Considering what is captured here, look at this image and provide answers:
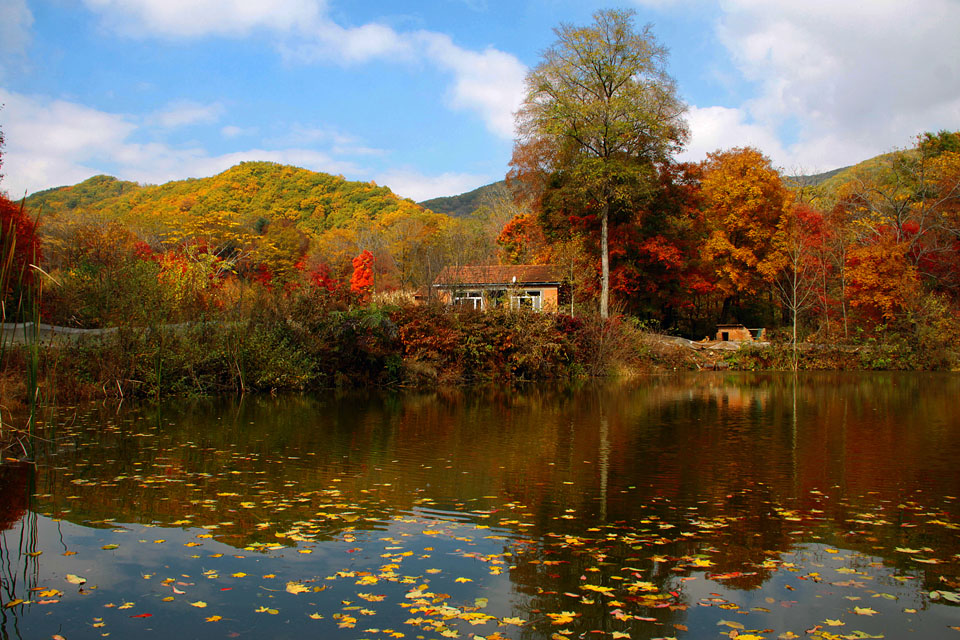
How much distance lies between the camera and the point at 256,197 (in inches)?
2960

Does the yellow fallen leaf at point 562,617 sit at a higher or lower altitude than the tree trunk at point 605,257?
lower

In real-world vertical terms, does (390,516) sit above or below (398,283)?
below

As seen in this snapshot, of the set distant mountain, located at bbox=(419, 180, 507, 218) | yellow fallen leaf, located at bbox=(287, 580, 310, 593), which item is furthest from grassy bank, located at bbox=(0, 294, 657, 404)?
distant mountain, located at bbox=(419, 180, 507, 218)

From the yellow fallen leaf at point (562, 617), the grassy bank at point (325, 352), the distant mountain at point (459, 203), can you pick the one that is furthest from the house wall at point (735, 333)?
the distant mountain at point (459, 203)

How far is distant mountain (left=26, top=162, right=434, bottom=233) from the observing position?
6794 centimetres

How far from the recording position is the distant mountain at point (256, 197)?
67.9m

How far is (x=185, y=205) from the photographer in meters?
66.7

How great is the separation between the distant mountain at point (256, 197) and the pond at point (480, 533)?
57.9 meters

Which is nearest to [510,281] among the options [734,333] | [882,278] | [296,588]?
[734,333]

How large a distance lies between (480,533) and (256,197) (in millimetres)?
74137

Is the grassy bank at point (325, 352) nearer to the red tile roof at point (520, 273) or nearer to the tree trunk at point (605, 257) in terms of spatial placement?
the tree trunk at point (605, 257)

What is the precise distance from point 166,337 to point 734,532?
49.7 feet

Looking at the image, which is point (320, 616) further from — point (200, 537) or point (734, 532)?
point (734, 532)

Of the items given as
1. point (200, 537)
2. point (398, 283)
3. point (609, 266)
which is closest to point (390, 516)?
point (200, 537)
